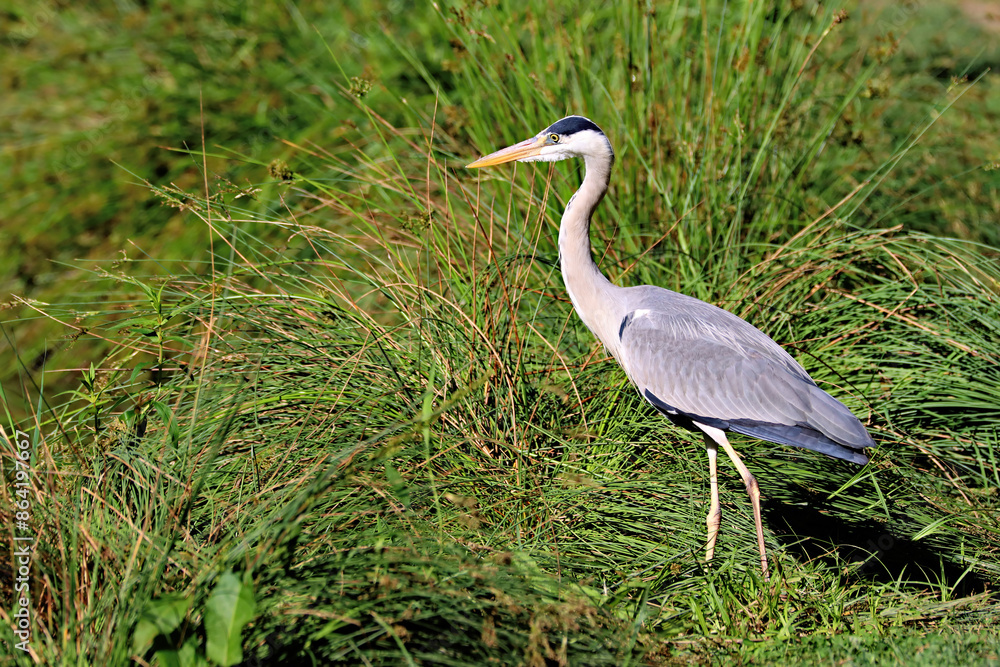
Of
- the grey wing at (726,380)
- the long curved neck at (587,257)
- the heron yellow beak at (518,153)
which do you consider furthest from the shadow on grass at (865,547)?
the heron yellow beak at (518,153)

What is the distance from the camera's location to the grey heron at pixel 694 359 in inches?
129

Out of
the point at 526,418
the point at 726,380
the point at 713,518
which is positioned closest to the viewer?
the point at 713,518

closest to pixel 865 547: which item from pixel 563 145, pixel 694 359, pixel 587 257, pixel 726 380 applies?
pixel 726 380

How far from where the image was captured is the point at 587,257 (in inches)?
145

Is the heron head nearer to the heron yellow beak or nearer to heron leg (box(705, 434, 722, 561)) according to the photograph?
the heron yellow beak

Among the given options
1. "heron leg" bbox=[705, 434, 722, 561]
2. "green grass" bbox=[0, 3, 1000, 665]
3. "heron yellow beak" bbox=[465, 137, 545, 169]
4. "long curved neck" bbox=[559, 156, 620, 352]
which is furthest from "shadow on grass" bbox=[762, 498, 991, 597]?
"heron yellow beak" bbox=[465, 137, 545, 169]

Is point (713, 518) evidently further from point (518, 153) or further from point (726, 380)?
point (518, 153)

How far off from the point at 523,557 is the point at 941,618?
1.67 metres

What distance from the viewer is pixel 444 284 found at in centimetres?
422

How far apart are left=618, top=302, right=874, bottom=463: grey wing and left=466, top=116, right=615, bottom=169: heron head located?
75cm

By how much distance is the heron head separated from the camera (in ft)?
12.0

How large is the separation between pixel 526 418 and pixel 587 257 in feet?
2.49

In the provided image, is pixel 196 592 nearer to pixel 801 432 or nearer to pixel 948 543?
pixel 801 432

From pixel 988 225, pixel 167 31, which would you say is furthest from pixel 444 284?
pixel 167 31
